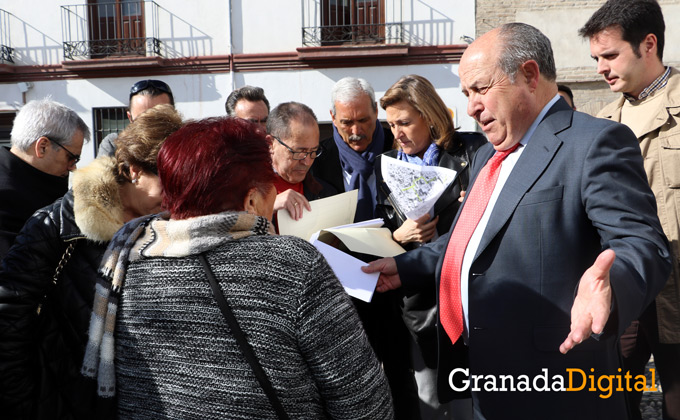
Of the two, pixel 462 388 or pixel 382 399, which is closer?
pixel 382 399

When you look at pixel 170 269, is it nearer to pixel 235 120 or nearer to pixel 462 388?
pixel 235 120

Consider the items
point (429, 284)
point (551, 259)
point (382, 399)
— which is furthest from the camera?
point (429, 284)

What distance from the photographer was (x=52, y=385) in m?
1.81

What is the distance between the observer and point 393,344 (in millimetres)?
3055

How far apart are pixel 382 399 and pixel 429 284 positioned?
1.00 m

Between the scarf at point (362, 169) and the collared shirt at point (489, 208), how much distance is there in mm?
1158

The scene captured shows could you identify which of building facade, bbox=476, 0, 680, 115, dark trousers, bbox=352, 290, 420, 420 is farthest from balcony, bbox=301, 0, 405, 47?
dark trousers, bbox=352, 290, 420, 420

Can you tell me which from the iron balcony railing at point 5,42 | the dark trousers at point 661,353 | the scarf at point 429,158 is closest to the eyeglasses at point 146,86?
the scarf at point 429,158

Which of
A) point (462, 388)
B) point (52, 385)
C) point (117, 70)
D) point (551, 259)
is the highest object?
point (117, 70)

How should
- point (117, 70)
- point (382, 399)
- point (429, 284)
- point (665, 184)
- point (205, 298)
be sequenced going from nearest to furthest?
point (205, 298)
point (382, 399)
point (429, 284)
point (665, 184)
point (117, 70)

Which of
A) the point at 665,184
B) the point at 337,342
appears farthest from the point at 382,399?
the point at 665,184

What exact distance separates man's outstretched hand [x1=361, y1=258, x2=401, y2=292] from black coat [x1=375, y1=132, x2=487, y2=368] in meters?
0.23

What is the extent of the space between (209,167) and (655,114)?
7.99 feet

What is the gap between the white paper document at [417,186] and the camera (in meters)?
2.72
